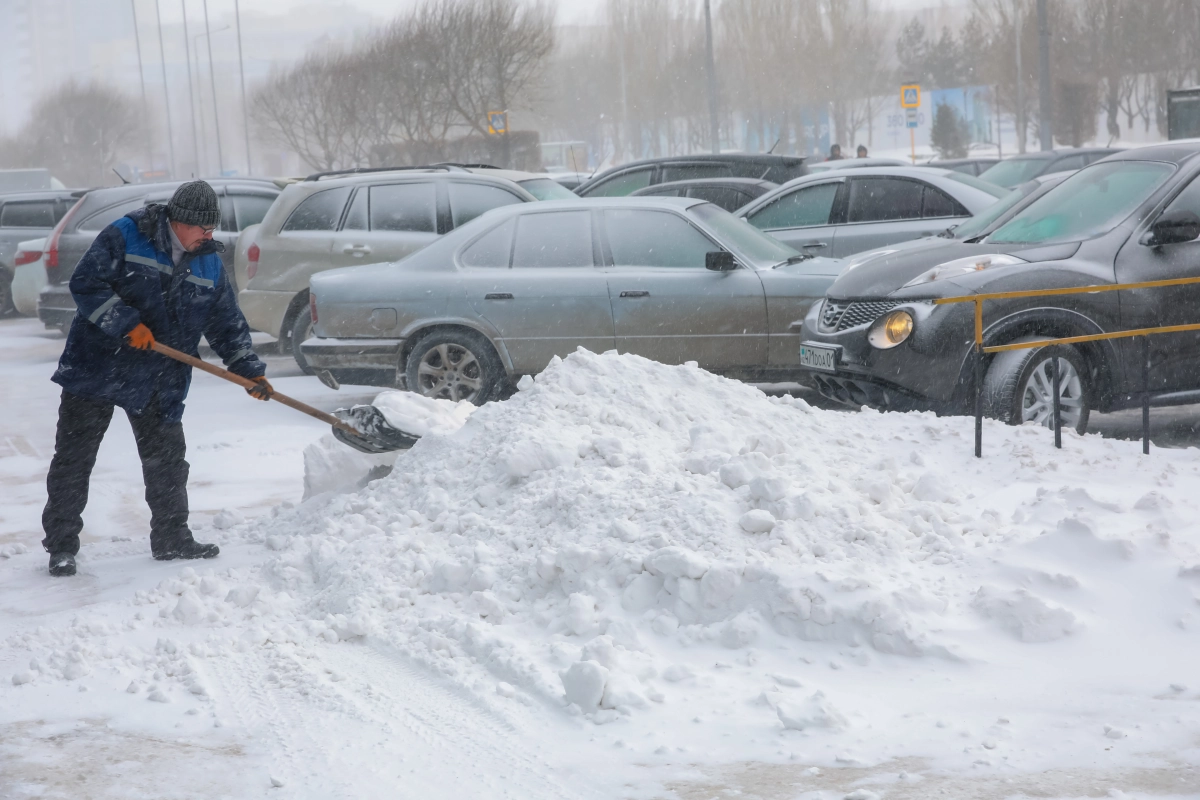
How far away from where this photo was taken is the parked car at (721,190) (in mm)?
11750

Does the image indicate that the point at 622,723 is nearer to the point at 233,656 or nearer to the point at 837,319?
the point at 233,656

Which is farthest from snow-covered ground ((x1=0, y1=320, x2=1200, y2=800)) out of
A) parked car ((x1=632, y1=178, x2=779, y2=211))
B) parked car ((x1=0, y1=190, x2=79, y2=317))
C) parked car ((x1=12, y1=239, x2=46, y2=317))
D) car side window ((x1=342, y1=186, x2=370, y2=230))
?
parked car ((x1=0, y1=190, x2=79, y2=317))

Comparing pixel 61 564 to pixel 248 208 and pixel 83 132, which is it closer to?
pixel 248 208

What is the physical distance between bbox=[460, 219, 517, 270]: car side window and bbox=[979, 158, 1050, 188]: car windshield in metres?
10.6

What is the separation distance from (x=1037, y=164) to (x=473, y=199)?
1003cm

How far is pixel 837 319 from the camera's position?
690cm

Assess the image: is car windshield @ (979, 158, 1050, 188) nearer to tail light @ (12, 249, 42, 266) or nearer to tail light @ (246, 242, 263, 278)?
tail light @ (246, 242, 263, 278)

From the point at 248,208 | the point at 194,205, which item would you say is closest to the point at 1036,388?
the point at 194,205

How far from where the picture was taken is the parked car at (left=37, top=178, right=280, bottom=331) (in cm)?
1279

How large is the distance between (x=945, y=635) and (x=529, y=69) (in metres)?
40.5

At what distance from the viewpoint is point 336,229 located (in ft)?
34.0

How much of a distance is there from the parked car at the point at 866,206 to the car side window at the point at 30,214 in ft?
38.8

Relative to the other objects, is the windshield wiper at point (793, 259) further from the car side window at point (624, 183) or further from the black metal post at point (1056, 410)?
the car side window at point (624, 183)

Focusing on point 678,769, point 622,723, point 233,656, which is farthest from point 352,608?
point 678,769
